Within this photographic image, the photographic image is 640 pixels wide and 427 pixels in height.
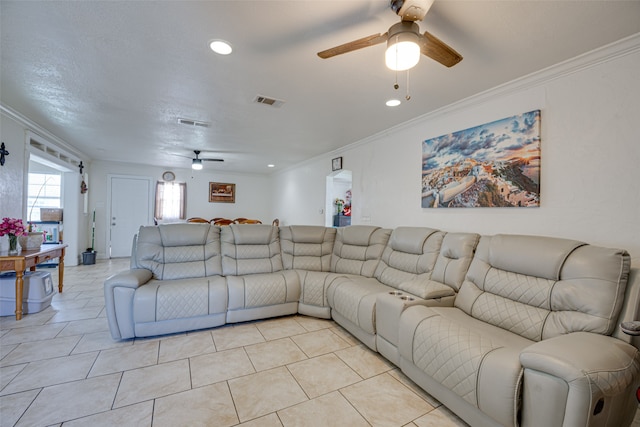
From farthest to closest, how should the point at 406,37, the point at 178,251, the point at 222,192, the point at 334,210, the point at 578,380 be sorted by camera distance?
the point at 222,192 < the point at 334,210 < the point at 178,251 < the point at 406,37 < the point at 578,380

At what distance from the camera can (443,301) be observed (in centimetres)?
227

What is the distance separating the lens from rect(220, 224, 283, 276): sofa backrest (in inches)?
130

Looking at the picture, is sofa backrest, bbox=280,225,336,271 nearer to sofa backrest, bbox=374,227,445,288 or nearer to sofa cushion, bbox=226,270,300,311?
sofa cushion, bbox=226,270,300,311

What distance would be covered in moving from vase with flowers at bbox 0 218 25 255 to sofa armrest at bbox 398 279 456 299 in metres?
4.16

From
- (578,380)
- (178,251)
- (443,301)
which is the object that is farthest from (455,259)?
(178,251)

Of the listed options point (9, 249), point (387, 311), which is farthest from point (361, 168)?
point (9, 249)

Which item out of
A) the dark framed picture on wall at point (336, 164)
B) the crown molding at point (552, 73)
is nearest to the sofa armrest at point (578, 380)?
the crown molding at point (552, 73)

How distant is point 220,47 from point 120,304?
237cm

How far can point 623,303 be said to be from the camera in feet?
5.04

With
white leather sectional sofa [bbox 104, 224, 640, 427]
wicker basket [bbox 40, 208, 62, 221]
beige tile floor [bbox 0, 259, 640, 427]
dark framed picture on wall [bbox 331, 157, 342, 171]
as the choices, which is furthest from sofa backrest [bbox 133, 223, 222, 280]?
wicker basket [bbox 40, 208, 62, 221]

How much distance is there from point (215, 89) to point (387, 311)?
2.62 m

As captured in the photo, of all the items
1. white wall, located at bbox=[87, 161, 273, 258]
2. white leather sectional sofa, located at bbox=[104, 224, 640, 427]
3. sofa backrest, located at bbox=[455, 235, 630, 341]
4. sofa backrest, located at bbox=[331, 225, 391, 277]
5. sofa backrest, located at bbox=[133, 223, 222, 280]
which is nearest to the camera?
white leather sectional sofa, located at bbox=[104, 224, 640, 427]

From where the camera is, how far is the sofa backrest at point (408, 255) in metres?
2.73

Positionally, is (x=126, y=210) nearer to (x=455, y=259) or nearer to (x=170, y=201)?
(x=170, y=201)
